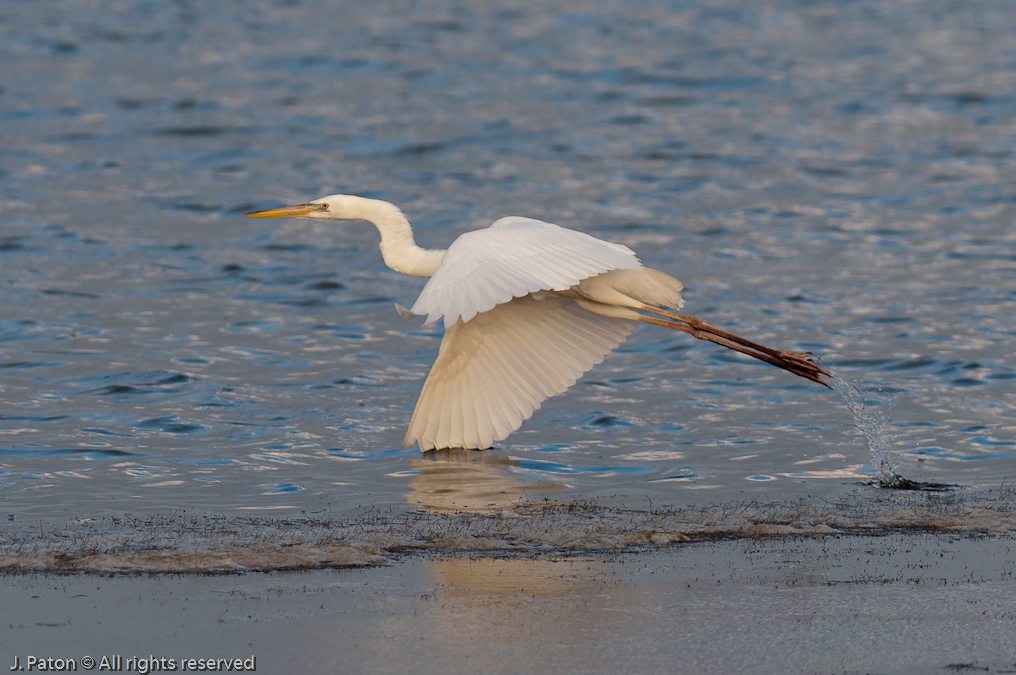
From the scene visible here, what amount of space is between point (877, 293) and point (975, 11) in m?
17.7

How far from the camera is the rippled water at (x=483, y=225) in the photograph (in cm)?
852

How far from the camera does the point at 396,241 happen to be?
875 cm

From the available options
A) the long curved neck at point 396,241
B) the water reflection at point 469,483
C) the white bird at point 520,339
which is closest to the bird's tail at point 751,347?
the white bird at point 520,339

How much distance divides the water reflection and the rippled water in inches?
1.2

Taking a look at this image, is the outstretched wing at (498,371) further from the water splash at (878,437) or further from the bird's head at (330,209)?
the water splash at (878,437)

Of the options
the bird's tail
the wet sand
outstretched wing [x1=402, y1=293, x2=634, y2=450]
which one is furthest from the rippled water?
the wet sand

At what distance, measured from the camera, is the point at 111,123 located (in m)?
19.5

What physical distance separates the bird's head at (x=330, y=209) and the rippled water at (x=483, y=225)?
1414 millimetres

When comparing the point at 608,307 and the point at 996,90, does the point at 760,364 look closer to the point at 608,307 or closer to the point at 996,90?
the point at 608,307

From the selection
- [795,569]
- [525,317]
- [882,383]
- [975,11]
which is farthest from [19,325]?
[975,11]

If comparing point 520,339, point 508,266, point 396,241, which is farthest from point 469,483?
point 396,241

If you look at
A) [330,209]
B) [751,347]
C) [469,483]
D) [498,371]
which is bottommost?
[469,483]

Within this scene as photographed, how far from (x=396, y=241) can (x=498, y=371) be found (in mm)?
1068

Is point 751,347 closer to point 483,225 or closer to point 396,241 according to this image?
point 396,241
